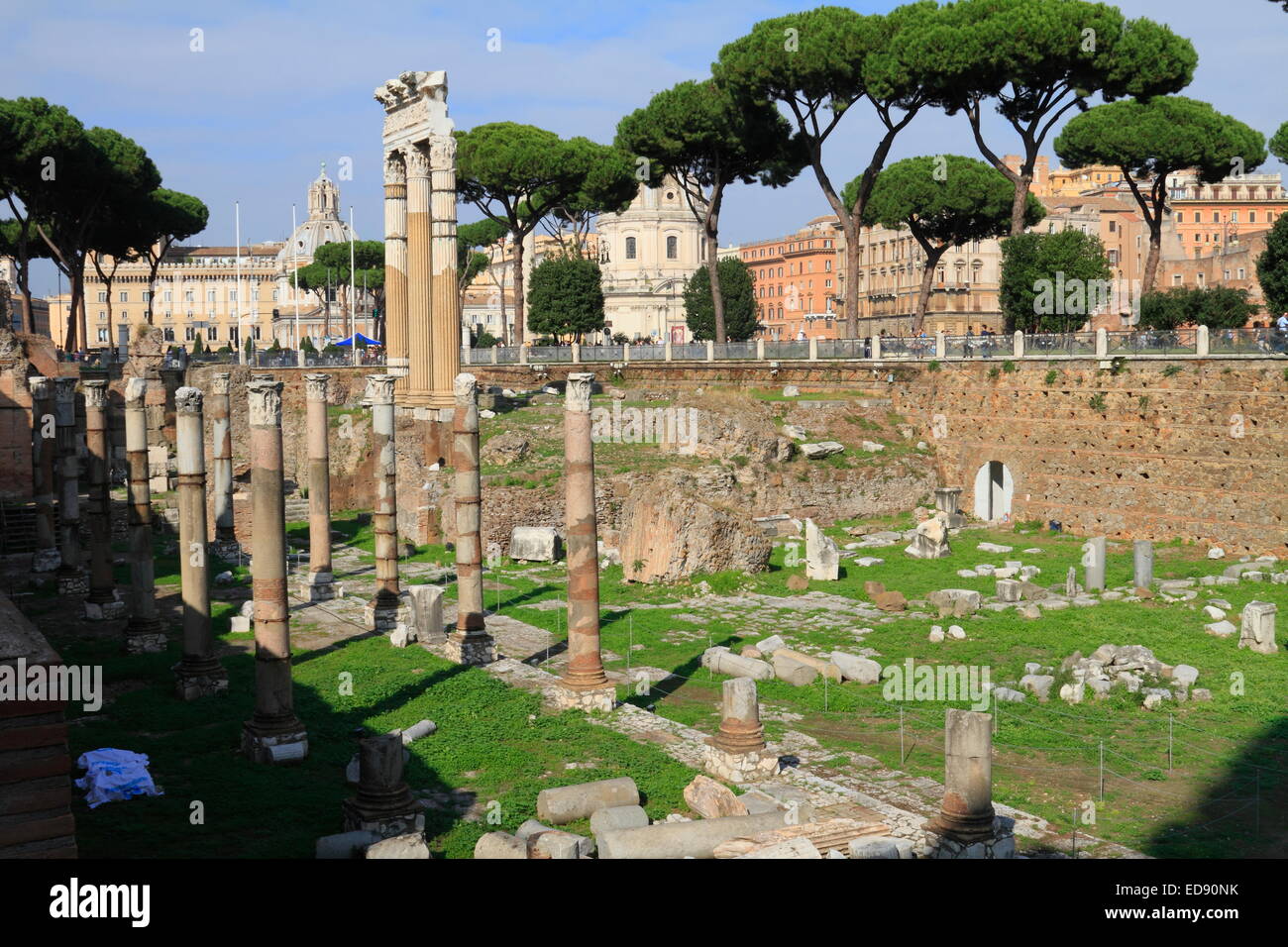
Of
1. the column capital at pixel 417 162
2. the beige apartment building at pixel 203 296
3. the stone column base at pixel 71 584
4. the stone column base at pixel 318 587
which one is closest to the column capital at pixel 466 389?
the stone column base at pixel 318 587

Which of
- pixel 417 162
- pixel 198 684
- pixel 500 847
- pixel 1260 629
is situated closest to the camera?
pixel 500 847

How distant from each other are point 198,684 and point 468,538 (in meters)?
4.53

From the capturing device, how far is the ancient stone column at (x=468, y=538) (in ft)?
59.0

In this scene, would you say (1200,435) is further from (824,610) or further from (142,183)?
(142,183)

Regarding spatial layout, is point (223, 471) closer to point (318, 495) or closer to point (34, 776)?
point (318, 495)

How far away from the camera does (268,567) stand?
1434cm

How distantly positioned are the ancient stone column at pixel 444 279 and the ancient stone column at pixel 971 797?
2255cm

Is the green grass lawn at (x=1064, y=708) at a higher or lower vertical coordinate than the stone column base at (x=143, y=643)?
lower

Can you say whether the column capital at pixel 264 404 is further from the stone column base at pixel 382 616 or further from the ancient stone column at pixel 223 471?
the ancient stone column at pixel 223 471

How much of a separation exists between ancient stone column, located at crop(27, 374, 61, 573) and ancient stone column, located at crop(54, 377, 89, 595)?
0.37 m

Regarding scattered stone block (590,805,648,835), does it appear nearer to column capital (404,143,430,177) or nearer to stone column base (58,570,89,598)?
stone column base (58,570,89,598)

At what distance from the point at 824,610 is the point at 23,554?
1854cm

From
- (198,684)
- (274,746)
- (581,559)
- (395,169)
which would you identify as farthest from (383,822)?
(395,169)
